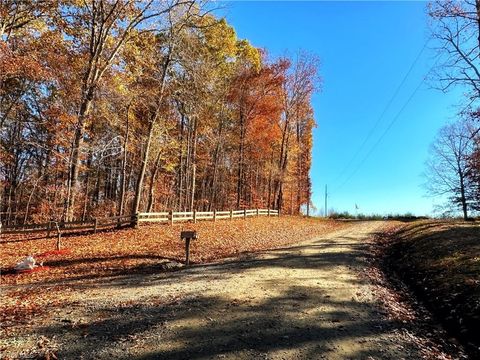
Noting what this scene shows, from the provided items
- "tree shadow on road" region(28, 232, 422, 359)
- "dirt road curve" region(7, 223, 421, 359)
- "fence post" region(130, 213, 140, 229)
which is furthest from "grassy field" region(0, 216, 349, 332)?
"tree shadow on road" region(28, 232, 422, 359)

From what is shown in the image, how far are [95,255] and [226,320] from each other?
810 cm

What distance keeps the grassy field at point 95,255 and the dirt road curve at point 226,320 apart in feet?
2.65

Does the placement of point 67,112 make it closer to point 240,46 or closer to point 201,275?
point 240,46

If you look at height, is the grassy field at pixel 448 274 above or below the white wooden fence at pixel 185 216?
below

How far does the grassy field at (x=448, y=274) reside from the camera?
21.2 feet

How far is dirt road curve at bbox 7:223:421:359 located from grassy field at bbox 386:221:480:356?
1169mm

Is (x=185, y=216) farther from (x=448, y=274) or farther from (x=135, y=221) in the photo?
(x=448, y=274)

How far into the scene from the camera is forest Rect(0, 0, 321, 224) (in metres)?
18.0

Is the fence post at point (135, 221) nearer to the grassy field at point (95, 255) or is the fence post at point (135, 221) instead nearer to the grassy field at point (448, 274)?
the grassy field at point (95, 255)

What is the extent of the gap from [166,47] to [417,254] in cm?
1691

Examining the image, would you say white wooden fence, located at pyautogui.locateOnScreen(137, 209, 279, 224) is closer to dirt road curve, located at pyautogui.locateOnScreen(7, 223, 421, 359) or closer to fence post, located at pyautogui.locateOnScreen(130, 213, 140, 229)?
fence post, located at pyautogui.locateOnScreen(130, 213, 140, 229)

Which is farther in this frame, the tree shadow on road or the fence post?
the fence post

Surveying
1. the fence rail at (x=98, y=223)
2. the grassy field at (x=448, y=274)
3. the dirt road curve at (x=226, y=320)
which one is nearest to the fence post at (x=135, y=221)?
the fence rail at (x=98, y=223)


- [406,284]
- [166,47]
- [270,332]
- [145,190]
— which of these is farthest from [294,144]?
[270,332]
